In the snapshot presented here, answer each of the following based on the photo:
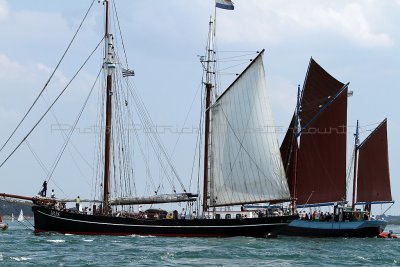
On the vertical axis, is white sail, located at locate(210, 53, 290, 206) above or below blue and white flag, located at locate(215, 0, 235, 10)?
below

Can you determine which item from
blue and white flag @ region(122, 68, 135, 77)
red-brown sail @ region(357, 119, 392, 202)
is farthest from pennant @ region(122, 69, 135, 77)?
red-brown sail @ region(357, 119, 392, 202)

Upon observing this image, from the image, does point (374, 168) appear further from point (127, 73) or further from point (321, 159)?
point (127, 73)

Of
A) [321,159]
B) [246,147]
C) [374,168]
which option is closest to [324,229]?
[321,159]

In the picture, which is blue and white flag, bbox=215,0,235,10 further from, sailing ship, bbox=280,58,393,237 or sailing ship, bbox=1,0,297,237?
sailing ship, bbox=280,58,393,237

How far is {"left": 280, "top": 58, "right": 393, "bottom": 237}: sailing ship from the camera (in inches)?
3819

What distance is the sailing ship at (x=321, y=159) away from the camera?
318 feet

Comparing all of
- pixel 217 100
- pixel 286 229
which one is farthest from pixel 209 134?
pixel 286 229

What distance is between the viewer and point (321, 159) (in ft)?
321

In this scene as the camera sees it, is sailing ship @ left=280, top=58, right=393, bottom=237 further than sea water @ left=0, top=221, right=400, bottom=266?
Yes

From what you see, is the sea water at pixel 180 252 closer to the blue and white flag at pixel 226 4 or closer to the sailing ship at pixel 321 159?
the sailing ship at pixel 321 159

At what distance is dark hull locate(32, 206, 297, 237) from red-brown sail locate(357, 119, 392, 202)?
24.6 metres

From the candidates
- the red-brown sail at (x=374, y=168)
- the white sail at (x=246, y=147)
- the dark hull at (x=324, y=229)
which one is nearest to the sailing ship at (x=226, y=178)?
the white sail at (x=246, y=147)

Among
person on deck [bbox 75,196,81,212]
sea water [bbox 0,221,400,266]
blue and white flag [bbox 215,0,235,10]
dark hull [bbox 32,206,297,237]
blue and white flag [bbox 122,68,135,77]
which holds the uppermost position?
blue and white flag [bbox 215,0,235,10]

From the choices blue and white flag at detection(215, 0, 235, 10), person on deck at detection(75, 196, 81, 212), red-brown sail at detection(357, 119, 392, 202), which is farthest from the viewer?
red-brown sail at detection(357, 119, 392, 202)
